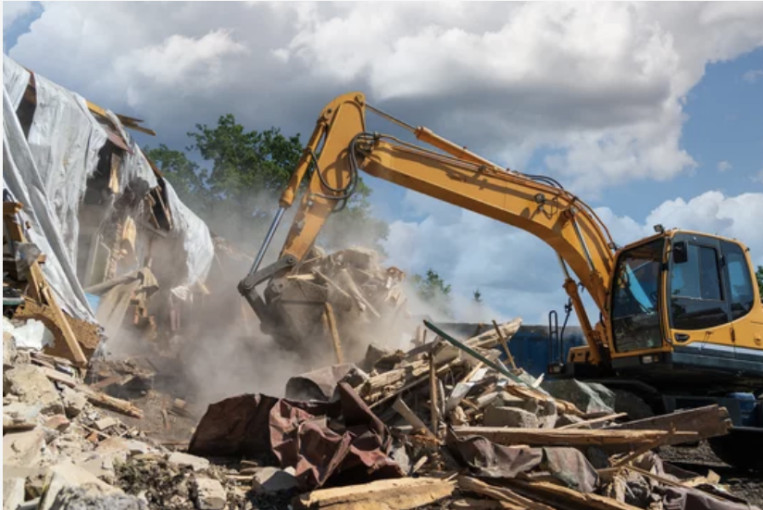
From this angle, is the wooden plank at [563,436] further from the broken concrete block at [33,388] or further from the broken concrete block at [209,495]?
the broken concrete block at [33,388]

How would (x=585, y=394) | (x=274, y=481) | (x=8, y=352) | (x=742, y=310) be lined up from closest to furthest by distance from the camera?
(x=274, y=481) < (x=8, y=352) < (x=585, y=394) < (x=742, y=310)

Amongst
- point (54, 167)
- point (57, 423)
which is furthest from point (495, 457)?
point (54, 167)

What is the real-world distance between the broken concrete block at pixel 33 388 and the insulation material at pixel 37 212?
10.2 ft

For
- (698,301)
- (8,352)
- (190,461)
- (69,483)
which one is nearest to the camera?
(69,483)

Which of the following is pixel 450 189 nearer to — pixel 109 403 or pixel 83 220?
pixel 109 403

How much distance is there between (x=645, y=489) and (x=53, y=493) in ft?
14.6

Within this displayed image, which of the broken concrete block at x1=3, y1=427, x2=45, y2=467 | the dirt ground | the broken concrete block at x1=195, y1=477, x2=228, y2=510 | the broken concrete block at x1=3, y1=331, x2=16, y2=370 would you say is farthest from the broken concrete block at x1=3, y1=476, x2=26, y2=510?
the dirt ground

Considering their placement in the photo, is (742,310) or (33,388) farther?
(742,310)

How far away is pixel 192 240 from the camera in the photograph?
15.7 m

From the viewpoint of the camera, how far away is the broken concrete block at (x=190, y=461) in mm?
5653

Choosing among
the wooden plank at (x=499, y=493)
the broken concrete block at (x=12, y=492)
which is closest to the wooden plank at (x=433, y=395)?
the wooden plank at (x=499, y=493)

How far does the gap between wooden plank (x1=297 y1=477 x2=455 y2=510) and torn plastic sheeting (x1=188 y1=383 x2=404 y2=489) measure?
23 centimetres

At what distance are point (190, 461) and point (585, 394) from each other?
4.73 m

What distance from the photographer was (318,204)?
31.2ft
